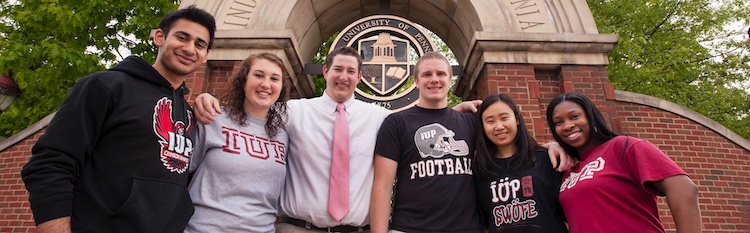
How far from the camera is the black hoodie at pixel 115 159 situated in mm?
1608

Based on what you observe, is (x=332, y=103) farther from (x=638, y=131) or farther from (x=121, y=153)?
(x=638, y=131)

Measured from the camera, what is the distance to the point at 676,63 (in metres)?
10.3

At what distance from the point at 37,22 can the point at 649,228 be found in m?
9.73

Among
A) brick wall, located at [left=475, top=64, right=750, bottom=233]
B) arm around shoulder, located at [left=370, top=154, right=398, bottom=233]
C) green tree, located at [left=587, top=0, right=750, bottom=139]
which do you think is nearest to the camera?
arm around shoulder, located at [left=370, top=154, right=398, bottom=233]

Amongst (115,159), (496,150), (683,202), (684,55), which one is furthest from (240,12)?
(684,55)

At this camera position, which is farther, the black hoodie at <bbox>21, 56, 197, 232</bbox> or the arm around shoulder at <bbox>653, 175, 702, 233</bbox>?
the arm around shoulder at <bbox>653, 175, 702, 233</bbox>

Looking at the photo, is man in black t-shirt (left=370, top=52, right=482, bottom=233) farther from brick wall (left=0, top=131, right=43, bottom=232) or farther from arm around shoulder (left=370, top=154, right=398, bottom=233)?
brick wall (left=0, top=131, right=43, bottom=232)

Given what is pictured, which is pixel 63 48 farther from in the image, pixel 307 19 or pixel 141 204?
pixel 141 204

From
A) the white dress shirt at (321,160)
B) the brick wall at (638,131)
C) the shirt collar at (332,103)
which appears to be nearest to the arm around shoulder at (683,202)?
the white dress shirt at (321,160)

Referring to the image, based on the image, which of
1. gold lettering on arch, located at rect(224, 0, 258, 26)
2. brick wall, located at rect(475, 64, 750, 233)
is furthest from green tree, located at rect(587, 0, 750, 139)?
gold lettering on arch, located at rect(224, 0, 258, 26)

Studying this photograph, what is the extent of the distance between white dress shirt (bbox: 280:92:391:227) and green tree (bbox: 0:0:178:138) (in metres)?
6.66

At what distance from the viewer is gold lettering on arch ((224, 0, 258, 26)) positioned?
515 cm

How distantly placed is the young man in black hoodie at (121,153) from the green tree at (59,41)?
6.64m

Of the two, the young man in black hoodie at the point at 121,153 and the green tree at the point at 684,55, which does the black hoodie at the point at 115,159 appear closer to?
the young man in black hoodie at the point at 121,153
